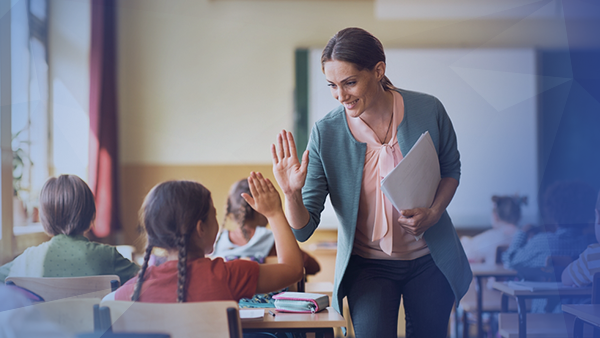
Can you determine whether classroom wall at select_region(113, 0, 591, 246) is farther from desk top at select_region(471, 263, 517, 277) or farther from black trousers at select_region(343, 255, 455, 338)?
black trousers at select_region(343, 255, 455, 338)

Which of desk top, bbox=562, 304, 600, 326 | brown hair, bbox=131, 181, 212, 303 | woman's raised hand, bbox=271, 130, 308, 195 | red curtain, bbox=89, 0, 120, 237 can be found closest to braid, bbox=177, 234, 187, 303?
brown hair, bbox=131, 181, 212, 303

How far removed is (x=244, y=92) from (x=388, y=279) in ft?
9.09

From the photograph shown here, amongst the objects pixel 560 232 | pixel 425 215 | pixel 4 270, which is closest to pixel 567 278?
pixel 560 232

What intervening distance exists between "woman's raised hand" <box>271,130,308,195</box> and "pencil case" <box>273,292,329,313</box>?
0.27 m

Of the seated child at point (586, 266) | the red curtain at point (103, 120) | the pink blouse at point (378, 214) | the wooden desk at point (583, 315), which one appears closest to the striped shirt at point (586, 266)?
the seated child at point (586, 266)

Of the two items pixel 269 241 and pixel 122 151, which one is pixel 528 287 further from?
pixel 122 151

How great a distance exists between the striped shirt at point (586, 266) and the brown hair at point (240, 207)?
49.2 inches

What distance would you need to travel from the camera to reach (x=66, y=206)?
1.35 metres

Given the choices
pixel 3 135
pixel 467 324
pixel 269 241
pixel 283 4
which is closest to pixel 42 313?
pixel 3 135

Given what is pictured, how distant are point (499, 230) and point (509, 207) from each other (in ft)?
0.49

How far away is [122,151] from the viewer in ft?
11.1

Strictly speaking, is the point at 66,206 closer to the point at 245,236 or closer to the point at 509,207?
the point at 245,236

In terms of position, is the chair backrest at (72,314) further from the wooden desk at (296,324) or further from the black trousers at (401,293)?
the black trousers at (401,293)

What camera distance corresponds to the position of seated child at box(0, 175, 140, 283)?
1249mm
